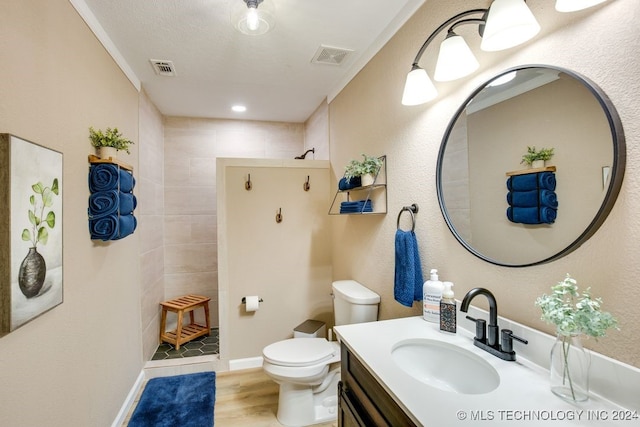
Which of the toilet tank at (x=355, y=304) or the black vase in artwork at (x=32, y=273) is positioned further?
the toilet tank at (x=355, y=304)

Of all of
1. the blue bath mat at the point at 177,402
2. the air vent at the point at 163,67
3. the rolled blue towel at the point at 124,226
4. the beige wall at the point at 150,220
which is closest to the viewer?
the rolled blue towel at the point at 124,226

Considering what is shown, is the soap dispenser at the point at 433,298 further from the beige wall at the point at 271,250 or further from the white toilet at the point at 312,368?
the beige wall at the point at 271,250

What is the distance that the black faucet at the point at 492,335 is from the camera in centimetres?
100

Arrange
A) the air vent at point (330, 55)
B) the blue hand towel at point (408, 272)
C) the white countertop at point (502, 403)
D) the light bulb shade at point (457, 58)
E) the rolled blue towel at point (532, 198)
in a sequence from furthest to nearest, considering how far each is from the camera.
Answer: the air vent at point (330, 55)
the blue hand towel at point (408, 272)
the light bulb shade at point (457, 58)
the rolled blue towel at point (532, 198)
the white countertop at point (502, 403)

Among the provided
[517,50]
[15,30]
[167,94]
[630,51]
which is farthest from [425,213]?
[167,94]

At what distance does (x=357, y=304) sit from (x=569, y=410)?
4.04ft

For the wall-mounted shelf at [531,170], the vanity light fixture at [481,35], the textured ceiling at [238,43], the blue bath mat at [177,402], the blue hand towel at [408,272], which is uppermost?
the textured ceiling at [238,43]

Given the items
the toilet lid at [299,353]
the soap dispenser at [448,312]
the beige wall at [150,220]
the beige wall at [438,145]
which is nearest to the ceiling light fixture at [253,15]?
the beige wall at [438,145]

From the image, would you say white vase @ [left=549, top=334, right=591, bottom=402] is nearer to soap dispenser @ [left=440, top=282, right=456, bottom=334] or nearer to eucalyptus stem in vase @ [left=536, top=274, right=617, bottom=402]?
eucalyptus stem in vase @ [left=536, top=274, right=617, bottom=402]

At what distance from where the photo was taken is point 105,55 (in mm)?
1848

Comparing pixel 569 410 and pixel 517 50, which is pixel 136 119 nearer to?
pixel 517 50

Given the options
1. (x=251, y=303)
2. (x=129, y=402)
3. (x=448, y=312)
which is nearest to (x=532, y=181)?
(x=448, y=312)

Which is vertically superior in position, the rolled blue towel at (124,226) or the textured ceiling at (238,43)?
the textured ceiling at (238,43)

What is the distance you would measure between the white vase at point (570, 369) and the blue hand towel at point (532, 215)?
352mm
